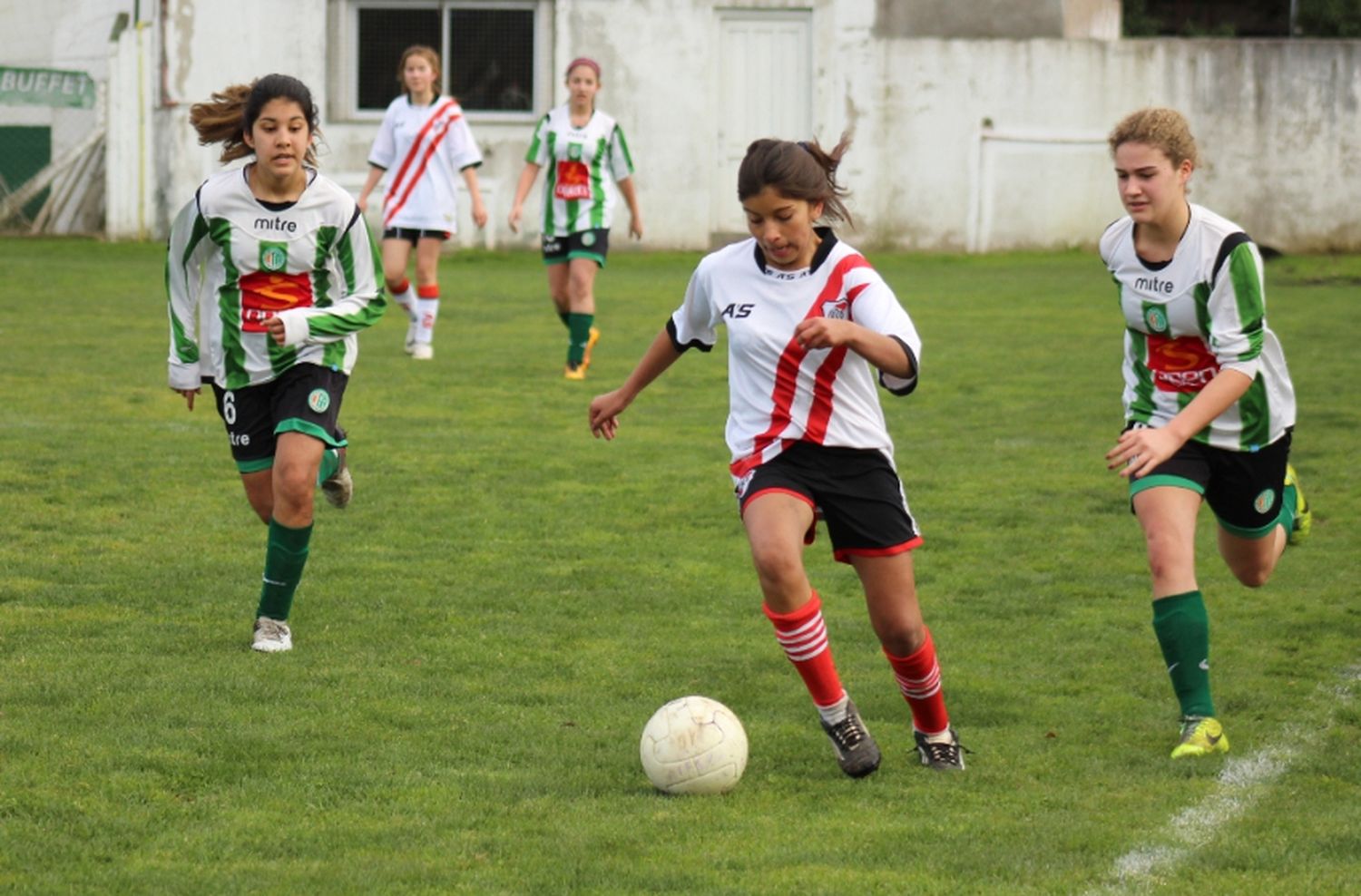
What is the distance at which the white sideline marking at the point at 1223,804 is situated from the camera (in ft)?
14.1

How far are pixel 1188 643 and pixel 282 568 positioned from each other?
288cm

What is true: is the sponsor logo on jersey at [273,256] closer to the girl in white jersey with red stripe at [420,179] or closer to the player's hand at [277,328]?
the player's hand at [277,328]

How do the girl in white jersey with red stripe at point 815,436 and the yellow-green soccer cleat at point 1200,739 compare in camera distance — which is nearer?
the girl in white jersey with red stripe at point 815,436

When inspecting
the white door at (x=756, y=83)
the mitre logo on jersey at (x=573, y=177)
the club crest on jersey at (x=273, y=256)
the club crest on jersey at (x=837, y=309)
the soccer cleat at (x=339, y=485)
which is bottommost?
the soccer cleat at (x=339, y=485)

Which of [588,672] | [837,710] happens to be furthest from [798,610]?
[588,672]

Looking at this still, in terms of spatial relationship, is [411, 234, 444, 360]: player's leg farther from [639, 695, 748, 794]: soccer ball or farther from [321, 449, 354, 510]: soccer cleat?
[639, 695, 748, 794]: soccer ball

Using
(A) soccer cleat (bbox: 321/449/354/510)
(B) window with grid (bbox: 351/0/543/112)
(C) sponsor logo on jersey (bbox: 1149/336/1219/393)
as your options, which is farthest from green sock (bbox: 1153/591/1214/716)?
(B) window with grid (bbox: 351/0/543/112)

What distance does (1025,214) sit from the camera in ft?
83.7

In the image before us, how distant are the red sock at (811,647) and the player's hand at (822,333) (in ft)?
2.43

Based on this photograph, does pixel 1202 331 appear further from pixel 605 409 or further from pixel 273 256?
pixel 273 256

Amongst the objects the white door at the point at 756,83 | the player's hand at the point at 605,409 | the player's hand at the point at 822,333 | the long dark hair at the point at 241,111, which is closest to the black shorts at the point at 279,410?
the long dark hair at the point at 241,111

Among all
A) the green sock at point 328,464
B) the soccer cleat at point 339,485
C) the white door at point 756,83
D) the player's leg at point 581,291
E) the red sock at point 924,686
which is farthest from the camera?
the white door at point 756,83

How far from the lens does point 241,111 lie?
6531 mm

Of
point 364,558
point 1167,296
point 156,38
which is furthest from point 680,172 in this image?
point 1167,296
